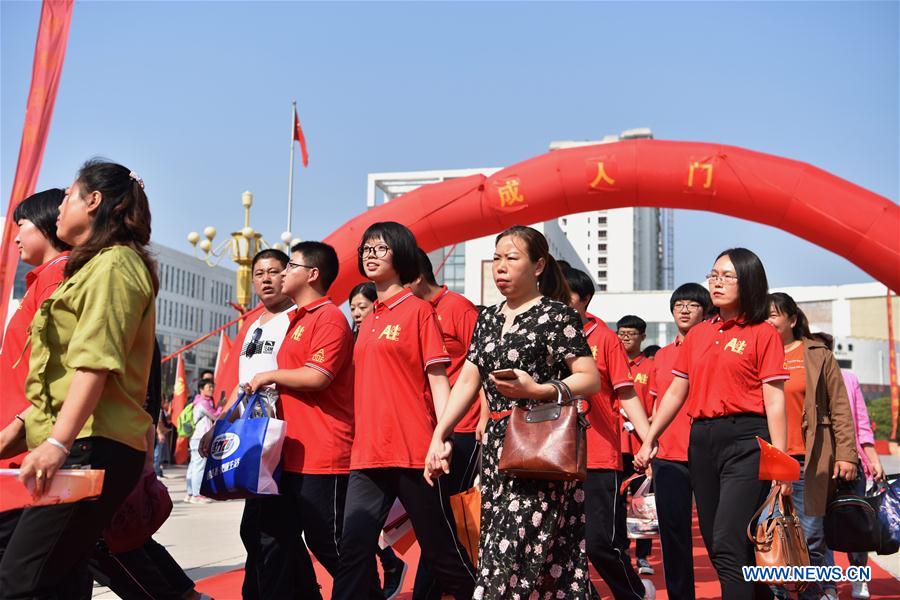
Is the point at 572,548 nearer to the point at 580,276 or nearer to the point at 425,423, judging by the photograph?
the point at 425,423

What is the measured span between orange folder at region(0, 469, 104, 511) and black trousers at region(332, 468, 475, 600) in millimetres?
1680

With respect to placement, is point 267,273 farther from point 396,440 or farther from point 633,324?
point 633,324

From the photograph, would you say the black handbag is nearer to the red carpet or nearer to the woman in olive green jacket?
the woman in olive green jacket

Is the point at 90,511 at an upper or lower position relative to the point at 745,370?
lower

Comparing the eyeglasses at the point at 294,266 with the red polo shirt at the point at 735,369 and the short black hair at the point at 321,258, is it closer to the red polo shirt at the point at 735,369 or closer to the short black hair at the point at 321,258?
the short black hair at the point at 321,258

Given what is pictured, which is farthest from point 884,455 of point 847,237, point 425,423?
→ point 425,423

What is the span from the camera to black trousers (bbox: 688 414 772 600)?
4.35 meters

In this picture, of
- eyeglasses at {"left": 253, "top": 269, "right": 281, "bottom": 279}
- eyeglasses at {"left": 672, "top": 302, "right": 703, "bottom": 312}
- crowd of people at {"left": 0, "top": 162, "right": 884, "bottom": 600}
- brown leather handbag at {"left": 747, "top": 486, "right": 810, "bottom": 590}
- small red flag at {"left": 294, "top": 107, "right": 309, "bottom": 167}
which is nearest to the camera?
crowd of people at {"left": 0, "top": 162, "right": 884, "bottom": 600}

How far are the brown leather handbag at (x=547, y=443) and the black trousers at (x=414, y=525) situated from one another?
78 centimetres

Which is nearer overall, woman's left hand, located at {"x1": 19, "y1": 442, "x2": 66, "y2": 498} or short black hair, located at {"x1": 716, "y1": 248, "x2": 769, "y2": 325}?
woman's left hand, located at {"x1": 19, "y1": 442, "x2": 66, "y2": 498}

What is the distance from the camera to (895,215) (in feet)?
32.9

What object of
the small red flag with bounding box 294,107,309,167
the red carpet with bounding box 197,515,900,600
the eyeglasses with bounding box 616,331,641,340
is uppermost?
A: the small red flag with bounding box 294,107,309,167

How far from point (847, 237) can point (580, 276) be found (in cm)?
564

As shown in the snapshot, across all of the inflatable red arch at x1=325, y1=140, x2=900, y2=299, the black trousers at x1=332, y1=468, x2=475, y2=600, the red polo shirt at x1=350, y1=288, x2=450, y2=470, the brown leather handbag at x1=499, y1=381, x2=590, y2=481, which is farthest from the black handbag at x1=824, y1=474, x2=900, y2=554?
the inflatable red arch at x1=325, y1=140, x2=900, y2=299
